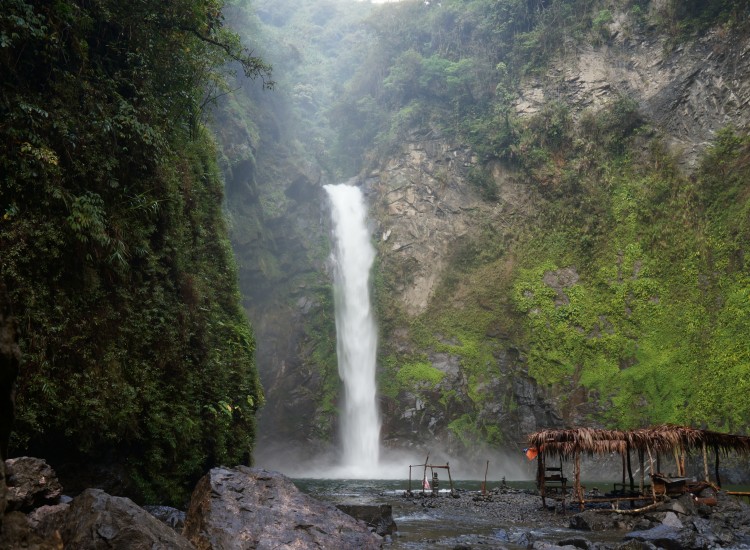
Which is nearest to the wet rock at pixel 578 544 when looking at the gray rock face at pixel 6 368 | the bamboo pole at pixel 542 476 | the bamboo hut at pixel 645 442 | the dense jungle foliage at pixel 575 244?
the bamboo hut at pixel 645 442

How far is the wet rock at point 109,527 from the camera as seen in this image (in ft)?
11.3

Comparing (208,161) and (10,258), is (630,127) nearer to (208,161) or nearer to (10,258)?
(208,161)

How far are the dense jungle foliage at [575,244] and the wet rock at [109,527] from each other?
20596mm

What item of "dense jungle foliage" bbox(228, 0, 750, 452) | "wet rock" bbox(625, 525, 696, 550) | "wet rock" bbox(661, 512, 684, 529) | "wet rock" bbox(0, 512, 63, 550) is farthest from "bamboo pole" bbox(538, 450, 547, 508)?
"wet rock" bbox(0, 512, 63, 550)

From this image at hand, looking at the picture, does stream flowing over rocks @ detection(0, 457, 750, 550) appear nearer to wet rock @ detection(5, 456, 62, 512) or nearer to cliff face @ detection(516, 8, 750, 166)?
wet rock @ detection(5, 456, 62, 512)

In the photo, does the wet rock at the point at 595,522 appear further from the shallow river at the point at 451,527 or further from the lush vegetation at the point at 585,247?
the lush vegetation at the point at 585,247

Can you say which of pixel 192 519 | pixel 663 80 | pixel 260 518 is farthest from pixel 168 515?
pixel 663 80

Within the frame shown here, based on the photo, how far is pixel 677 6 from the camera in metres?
26.6

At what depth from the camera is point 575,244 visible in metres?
26.9

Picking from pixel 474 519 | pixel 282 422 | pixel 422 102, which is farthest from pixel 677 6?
pixel 282 422

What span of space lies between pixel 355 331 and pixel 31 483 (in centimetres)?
2540

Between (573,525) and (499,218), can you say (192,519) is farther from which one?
(499,218)

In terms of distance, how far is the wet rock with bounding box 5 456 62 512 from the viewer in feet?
12.7

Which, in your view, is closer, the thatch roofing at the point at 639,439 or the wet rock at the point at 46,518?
the wet rock at the point at 46,518
